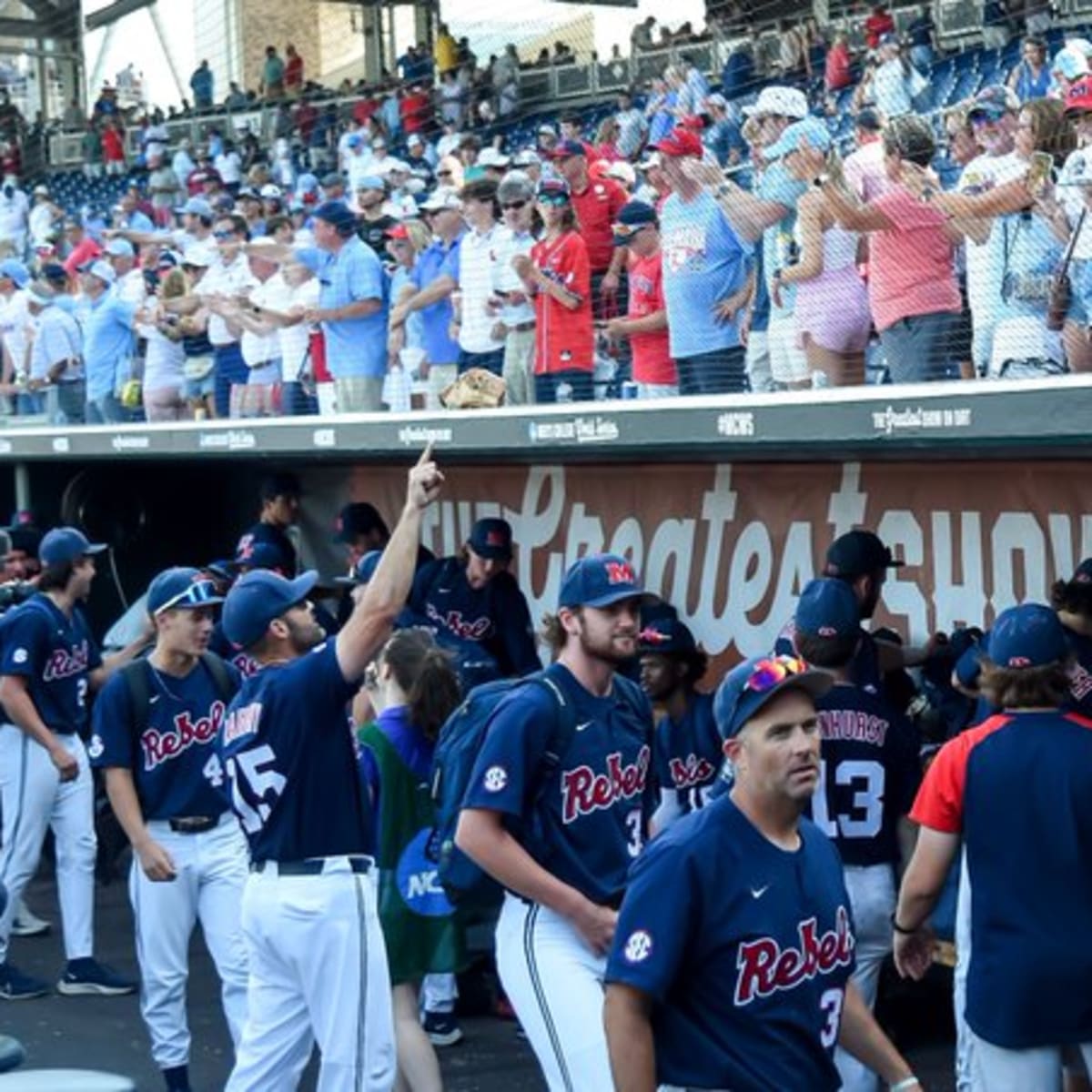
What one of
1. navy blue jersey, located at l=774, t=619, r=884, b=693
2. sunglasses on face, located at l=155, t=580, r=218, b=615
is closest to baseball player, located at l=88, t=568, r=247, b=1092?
sunglasses on face, located at l=155, t=580, r=218, b=615

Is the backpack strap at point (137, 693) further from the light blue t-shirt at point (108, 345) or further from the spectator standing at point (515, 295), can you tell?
the light blue t-shirt at point (108, 345)

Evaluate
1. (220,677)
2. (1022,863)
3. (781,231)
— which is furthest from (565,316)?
(1022,863)

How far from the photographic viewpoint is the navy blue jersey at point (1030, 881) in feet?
16.5

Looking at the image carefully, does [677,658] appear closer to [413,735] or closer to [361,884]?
[413,735]

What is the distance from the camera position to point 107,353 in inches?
514

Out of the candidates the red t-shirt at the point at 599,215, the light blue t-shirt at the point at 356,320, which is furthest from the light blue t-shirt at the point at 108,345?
the red t-shirt at the point at 599,215

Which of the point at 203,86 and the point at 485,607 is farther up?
the point at 203,86

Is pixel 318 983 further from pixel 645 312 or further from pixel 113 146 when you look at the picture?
pixel 113 146

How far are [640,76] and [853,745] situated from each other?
6636 millimetres

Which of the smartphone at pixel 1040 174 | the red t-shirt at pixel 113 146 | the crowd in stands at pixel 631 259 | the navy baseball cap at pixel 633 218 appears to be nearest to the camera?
the smartphone at pixel 1040 174

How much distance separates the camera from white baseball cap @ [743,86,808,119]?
8258 millimetres

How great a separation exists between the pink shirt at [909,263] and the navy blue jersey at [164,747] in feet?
8.36

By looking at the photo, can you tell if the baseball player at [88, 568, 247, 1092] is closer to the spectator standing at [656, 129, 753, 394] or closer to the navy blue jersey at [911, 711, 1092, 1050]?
the spectator standing at [656, 129, 753, 394]

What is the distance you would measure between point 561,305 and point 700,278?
960mm
